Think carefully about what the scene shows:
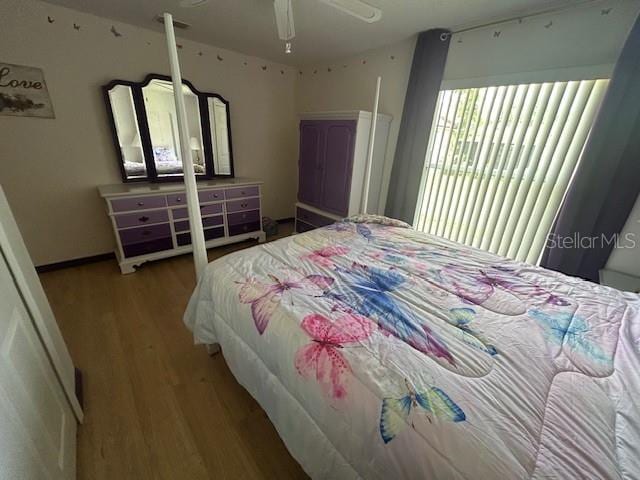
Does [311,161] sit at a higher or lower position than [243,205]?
higher

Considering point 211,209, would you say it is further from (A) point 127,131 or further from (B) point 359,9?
(B) point 359,9

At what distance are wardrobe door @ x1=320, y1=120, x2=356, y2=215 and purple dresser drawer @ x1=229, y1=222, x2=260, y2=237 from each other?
3.20 feet

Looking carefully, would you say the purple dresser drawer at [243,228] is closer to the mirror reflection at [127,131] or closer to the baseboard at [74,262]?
the mirror reflection at [127,131]

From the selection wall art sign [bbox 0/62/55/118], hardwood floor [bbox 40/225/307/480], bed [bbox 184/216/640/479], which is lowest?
hardwood floor [bbox 40/225/307/480]

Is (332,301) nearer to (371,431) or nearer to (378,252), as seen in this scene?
(371,431)

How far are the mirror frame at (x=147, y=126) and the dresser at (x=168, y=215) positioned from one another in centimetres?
13

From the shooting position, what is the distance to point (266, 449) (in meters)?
1.15

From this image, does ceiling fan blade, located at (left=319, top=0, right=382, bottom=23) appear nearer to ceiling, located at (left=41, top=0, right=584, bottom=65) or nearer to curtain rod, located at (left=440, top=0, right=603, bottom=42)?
ceiling, located at (left=41, top=0, right=584, bottom=65)

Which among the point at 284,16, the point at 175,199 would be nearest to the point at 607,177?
the point at 284,16

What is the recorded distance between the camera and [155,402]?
1313mm

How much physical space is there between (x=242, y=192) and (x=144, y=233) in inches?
43.4

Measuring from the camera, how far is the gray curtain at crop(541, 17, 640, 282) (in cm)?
151

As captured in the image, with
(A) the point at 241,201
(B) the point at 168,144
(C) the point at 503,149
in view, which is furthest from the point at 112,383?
(C) the point at 503,149

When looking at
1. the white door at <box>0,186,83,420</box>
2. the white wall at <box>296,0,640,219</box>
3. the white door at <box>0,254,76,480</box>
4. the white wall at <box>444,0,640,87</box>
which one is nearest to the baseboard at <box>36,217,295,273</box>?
the white door at <box>0,186,83,420</box>
